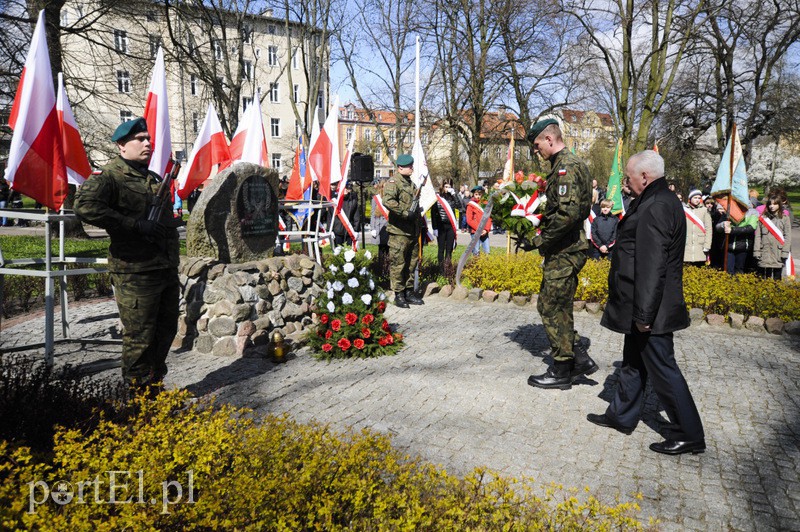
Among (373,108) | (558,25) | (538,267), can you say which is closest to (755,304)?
(538,267)

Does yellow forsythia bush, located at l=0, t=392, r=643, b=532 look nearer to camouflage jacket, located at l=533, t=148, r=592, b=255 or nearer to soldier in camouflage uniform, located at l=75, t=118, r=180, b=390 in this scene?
soldier in camouflage uniform, located at l=75, t=118, r=180, b=390

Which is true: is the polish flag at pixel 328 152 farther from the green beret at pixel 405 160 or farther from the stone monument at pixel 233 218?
the stone monument at pixel 233 218

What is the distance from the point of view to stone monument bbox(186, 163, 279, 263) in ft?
21.4

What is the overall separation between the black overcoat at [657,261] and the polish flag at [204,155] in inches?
231

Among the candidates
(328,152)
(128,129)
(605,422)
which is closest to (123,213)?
(128,129)

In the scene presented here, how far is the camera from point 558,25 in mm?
21984

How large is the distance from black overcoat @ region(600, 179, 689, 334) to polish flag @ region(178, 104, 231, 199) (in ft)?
19.2

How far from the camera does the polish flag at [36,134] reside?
16.0ft

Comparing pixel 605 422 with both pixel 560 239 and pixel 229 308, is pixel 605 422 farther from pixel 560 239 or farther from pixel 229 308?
pixel 229 308

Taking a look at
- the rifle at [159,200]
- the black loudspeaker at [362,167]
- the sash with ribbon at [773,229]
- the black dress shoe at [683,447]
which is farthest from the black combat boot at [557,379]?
the black loudspeaker at [362,167]

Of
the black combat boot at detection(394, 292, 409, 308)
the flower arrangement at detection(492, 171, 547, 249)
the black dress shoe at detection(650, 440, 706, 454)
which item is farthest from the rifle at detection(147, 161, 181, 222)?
the black combat boot at detection(394, 292, 409, 308)

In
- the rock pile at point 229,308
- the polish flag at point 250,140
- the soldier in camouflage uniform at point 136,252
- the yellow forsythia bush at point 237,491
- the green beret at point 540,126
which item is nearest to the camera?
the yellow forsythia bush at point 237,491

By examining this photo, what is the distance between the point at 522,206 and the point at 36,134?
4.57 meters

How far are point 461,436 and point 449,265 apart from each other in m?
6.88
